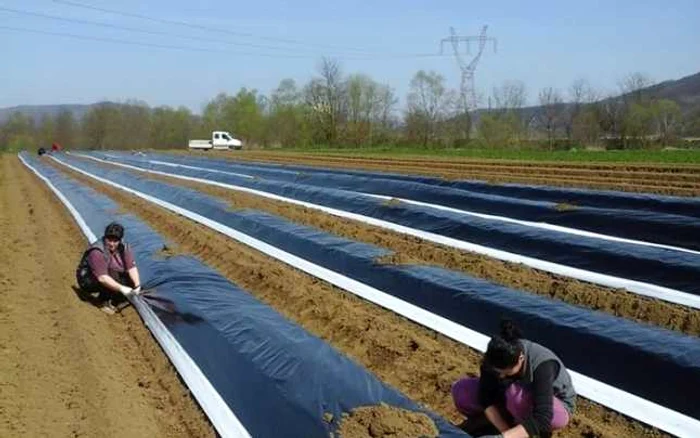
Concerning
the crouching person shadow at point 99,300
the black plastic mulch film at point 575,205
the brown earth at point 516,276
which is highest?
the black plastic mulch film at point 575,205

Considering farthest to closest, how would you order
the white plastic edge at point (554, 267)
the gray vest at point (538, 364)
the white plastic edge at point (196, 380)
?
the white plastic edge at point (554, 267) < the white plastic edge at point (196, 380) < the gray vest at point (538, 364)

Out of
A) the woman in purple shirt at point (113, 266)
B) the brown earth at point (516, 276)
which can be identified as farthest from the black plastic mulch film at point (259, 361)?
the brown earth at point (516, 276)

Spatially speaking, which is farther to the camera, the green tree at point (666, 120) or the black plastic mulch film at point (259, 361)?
the green tree at point (666, 120)

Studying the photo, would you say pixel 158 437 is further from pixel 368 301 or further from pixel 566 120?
pixel 566 120

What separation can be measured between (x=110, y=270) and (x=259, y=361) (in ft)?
10.9

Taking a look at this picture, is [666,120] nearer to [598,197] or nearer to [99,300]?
[598,197]

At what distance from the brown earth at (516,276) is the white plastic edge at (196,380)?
293 cm

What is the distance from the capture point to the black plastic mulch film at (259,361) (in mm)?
4102

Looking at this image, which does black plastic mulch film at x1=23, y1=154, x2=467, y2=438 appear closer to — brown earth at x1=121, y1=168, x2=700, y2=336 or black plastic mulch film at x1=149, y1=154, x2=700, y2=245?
brown earth at x1=121, y1=168, x2=700, y2=336

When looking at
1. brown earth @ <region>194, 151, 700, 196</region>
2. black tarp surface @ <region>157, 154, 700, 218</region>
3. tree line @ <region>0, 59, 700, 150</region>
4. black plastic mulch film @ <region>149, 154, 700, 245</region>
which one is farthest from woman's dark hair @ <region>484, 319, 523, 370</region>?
tree line @ <region>0, 59, 700, 150</region>

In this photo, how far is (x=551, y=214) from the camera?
36.1 ft

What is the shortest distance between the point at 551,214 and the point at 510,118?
4039 cm

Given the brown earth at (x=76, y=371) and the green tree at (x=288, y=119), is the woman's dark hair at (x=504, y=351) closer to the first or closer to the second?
the brown earth at (x=76, y=371)

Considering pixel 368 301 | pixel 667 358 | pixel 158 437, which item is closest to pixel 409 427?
pixel 158 437
